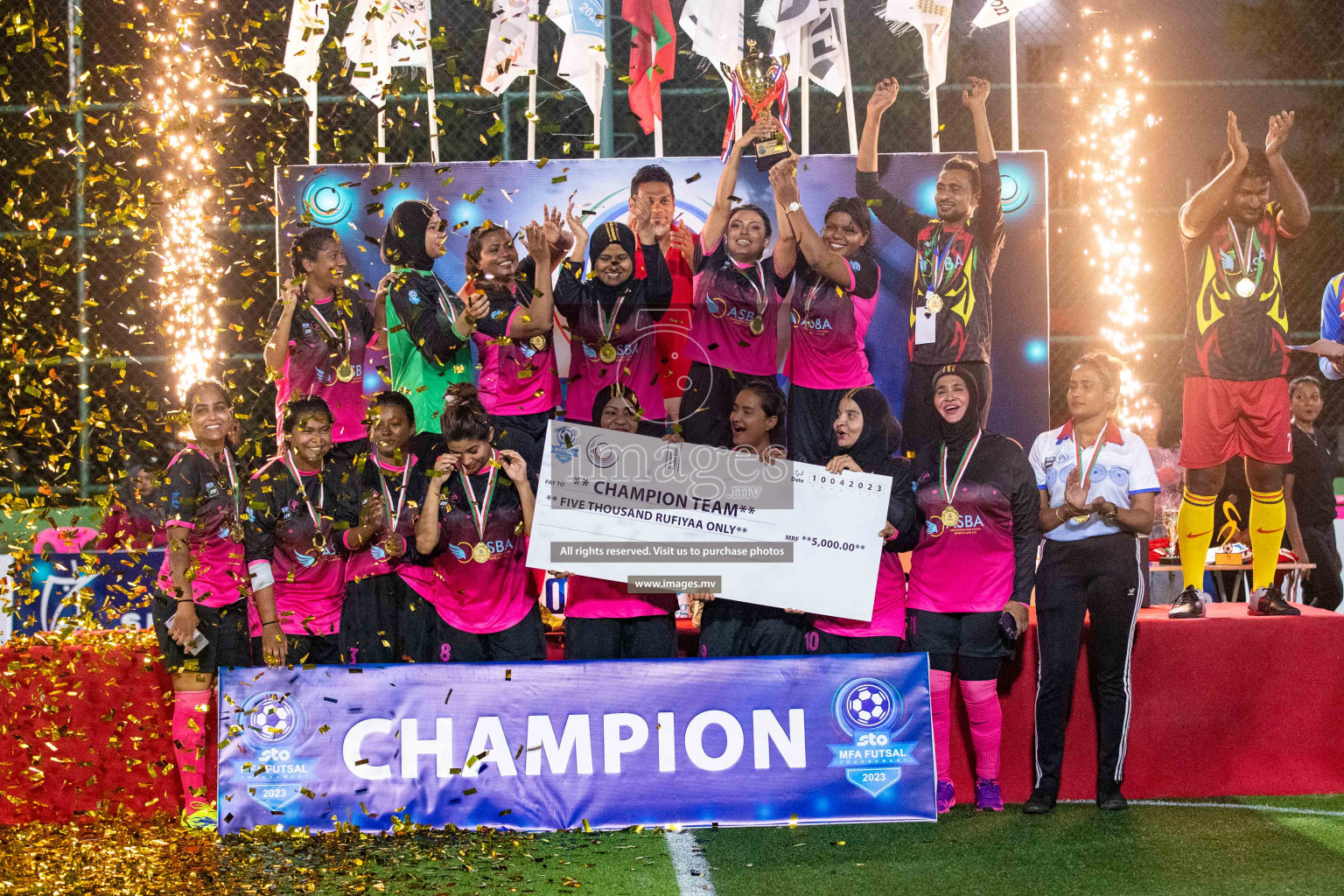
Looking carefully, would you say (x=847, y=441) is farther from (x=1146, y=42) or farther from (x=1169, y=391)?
(x=1146, y=42)

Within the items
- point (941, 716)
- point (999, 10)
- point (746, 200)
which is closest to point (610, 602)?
point (941, 716)

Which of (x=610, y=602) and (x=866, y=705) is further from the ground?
(x=610, y=602)

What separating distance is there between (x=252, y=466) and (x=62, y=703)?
1225 mm

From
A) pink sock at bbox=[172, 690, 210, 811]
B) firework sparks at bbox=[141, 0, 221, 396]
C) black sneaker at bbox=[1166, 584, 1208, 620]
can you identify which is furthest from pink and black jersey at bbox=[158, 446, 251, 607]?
firework sparks at bbox=[141, 0, 221, 396]

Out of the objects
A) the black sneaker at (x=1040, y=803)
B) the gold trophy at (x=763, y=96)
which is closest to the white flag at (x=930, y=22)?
the gold trophy at (x=763, y=96)

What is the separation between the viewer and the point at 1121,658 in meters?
4.41

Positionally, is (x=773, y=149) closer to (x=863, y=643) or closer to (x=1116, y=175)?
(x=863, y=643)

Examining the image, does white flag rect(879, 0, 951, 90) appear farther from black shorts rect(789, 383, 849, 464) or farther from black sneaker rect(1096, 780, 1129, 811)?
black sneaker rect(1096, 780, 1129, 811)

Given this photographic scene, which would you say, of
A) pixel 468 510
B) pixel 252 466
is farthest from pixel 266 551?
pixel 468 510

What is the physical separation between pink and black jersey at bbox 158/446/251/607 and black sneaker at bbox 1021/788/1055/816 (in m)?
3.33

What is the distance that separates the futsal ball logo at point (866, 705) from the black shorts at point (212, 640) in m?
2.44

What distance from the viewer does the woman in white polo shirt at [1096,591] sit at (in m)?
4.39

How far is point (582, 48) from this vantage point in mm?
6266

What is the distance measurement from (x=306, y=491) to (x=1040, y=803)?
10.9ft
